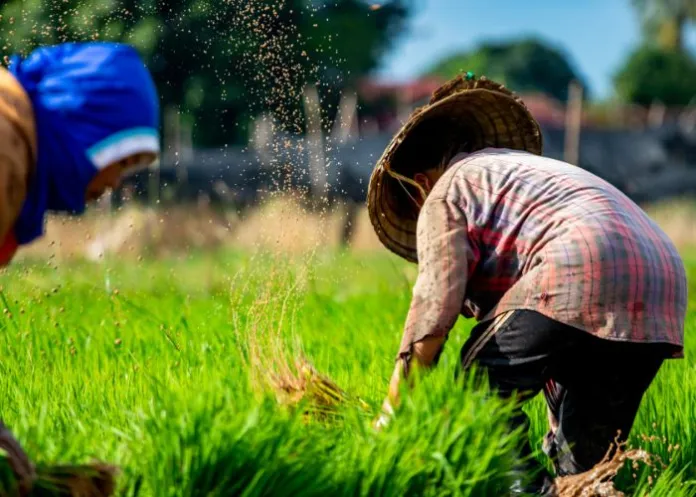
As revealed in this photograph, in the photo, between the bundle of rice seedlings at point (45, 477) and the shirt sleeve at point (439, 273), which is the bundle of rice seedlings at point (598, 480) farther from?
the bundle of rice seedlings at point (45, 477)

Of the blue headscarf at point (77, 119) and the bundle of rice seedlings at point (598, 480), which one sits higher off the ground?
the blue headscarf at point (77, 119)

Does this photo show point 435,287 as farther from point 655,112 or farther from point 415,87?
point 415,87

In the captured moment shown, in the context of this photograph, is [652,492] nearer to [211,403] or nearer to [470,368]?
[470,368]

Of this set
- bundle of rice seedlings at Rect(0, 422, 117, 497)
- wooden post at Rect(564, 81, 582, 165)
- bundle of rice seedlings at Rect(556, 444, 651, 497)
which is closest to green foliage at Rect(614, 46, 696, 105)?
wooden post at Rect(564, 81, 582, 165)

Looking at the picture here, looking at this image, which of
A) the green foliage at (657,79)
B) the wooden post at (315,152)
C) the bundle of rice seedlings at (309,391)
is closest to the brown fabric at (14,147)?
the bundle of rice seedlings at (309,391)

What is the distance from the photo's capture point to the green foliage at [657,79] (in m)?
52.2

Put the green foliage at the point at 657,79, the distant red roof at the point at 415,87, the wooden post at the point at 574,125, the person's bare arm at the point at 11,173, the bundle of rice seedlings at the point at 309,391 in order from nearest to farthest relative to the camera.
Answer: the person's bare arm at the point at 11,173
the bundle of rice seedlings at the point at 309,391
the wooden post at the point at 574,125
the green foliage at the point at 657,79
the distant red roof at the point at 415,87

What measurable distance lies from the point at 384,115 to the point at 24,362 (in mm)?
35217

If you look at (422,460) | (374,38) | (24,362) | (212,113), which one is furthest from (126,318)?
(374,38)

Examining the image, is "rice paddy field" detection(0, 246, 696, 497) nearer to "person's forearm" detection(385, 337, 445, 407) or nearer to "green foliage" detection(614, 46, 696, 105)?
"person's forearm" detection(385, 337, 445, 407)

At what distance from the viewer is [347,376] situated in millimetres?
4000

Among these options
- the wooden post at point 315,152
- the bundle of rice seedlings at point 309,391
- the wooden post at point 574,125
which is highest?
the bundle of rice seedlings at point 309,391

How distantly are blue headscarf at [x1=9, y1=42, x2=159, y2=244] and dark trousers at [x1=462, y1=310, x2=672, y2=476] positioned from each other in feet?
3.97

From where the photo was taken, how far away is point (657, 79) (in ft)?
171
